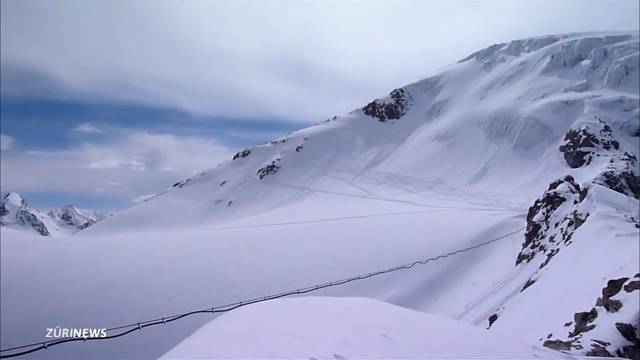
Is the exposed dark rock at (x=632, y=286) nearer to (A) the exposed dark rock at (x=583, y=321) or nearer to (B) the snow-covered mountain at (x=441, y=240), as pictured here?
(B) the snow-covered mountain at (x=441, y=240)

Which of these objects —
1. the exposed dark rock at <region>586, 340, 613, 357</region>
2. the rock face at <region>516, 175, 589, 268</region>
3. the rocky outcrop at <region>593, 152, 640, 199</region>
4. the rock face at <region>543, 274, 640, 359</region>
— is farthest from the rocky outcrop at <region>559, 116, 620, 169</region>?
the exposed dark rock at <region>586, 340, 613, 357</region>

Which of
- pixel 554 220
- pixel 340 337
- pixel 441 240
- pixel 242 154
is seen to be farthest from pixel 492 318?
pixel 242 154

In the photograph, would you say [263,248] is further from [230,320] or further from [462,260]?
[230,320]

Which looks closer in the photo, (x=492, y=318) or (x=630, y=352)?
(x=630, y=352)

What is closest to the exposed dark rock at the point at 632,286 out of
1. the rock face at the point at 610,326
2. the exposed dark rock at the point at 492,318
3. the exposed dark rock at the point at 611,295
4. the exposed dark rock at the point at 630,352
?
the rock face at the point at 610,326

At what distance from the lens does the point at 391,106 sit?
3748 inches

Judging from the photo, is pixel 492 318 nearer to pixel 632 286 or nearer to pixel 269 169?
pixel 632 286

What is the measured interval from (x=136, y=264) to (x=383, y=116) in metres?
80.5

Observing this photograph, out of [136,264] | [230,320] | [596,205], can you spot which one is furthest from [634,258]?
[136,264]

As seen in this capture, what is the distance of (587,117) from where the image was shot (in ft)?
214

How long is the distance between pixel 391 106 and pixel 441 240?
7492 centimetres

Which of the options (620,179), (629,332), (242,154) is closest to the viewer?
(629,332)

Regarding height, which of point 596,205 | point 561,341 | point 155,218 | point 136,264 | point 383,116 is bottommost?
point 561,341

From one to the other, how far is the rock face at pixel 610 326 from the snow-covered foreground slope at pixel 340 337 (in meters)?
2.52
